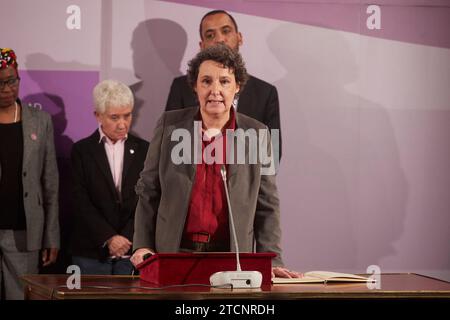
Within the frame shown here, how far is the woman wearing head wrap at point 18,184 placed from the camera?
5328 mm

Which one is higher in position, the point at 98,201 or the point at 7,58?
the point at 7,58

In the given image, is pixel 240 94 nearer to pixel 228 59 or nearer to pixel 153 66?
pixel 153 66

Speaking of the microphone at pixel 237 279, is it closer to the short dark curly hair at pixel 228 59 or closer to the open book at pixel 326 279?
the open book at pixel 326 279

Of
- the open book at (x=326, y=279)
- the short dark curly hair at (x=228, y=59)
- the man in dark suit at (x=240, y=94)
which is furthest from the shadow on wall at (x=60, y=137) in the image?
the open book at (x=326, y=279)

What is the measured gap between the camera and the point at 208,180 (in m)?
3.98

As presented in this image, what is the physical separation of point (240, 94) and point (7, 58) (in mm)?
1386

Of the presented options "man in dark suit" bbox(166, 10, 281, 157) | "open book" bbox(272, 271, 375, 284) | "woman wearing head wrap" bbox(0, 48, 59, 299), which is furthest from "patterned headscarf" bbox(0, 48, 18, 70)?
"open book" bbox(272, 271, 375, 284)

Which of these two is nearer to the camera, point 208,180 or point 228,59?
point 208,180

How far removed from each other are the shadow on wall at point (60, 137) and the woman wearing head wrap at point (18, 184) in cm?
15

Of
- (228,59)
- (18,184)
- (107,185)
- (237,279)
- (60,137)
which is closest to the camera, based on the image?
(237,279)

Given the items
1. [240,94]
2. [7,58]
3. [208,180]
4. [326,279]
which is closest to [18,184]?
[7,58]

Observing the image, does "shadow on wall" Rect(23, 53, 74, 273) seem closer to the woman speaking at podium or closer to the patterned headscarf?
the patterned headscarf

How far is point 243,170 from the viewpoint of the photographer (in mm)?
4230
